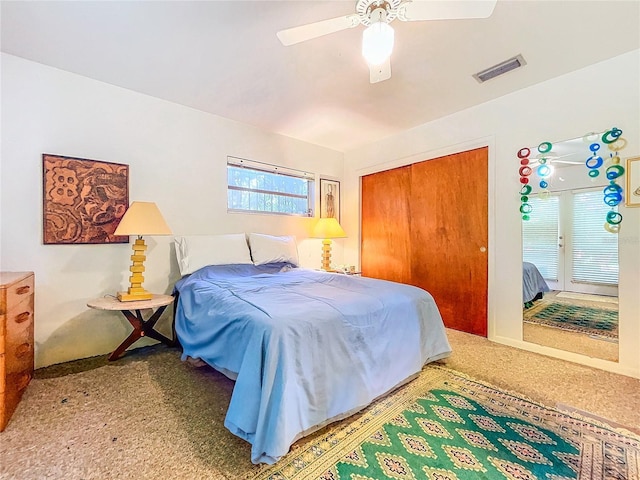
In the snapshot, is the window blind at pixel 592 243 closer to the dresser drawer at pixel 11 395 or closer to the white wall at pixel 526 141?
the white wall at pixel 526 141

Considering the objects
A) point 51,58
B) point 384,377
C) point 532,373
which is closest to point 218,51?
point 51,58

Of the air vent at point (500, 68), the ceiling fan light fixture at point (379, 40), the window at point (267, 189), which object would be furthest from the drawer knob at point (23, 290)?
the air vent at point (500, 68)

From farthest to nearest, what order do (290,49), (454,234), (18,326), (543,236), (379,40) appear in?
(454,234) → (543,236) → (290,49) → (18,326) → (379,40)

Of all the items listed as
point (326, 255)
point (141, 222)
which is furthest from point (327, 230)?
point (141, 222)

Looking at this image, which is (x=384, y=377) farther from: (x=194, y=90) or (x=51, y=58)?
(x=51, y=58)

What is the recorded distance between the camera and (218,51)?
2.19 m

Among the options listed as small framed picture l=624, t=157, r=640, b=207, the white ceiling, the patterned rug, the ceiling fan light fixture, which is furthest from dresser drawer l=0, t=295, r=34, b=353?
small framed picture l=624, t=157, r=640, b=207

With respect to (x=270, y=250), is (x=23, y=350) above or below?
below

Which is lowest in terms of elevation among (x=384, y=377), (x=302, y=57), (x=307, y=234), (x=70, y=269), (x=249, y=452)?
(x=249, y=452)

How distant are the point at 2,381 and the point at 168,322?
Answer: 4.67ft

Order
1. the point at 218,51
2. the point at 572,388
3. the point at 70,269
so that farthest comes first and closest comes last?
the point at 70,269 < the point at 218,51 < the point at 572,388

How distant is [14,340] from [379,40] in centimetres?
271

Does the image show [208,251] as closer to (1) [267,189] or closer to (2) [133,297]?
(2) [133,297]

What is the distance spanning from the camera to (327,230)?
13.0ft
